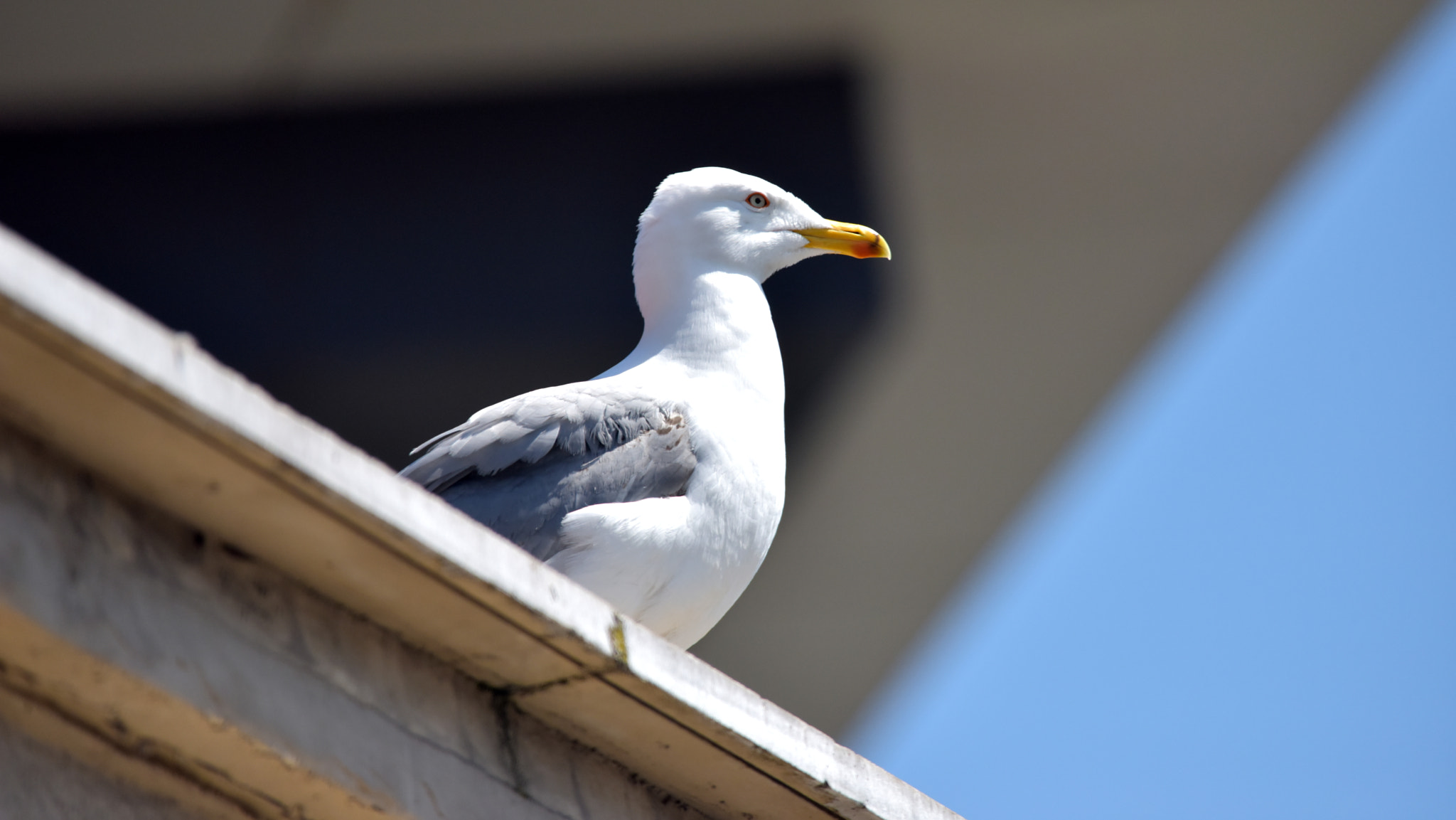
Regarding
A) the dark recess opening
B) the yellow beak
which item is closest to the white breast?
the yellow beak

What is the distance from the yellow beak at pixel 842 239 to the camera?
16.5 feet

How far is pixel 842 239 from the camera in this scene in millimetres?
5094

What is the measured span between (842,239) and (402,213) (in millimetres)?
4220

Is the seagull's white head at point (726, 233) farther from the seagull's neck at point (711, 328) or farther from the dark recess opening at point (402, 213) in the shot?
the dark recess opening at point (402, 213)

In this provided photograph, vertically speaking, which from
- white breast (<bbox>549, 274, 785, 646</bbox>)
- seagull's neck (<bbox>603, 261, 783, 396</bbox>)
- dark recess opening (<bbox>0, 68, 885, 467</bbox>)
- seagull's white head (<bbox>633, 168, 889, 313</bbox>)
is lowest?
white breast (<bbox>549, 274, 785, 646</bbox>)

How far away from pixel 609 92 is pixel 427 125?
3.07 feet

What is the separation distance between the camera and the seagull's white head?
4887 millimetres

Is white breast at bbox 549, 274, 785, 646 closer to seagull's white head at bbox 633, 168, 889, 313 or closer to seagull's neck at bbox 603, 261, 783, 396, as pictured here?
seagull's neck at bbox 603, 261, 783, 396

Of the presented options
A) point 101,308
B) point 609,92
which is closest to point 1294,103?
point 609,92

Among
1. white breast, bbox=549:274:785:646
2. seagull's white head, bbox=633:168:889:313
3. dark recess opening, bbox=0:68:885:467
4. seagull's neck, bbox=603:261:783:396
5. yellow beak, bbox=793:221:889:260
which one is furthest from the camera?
dark recess opening, bbox=0:68:885:467

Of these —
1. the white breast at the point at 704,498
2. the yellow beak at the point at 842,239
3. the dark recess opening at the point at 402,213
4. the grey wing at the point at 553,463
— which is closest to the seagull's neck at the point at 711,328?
the white breast at the point at 704,498

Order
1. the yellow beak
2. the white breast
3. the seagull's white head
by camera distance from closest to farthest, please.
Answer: the white breast → the seagull's white head → the yellow beak

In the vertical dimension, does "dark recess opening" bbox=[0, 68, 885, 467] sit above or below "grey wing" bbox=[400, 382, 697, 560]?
above

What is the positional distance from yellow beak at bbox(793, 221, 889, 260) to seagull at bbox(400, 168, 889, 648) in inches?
18.7
